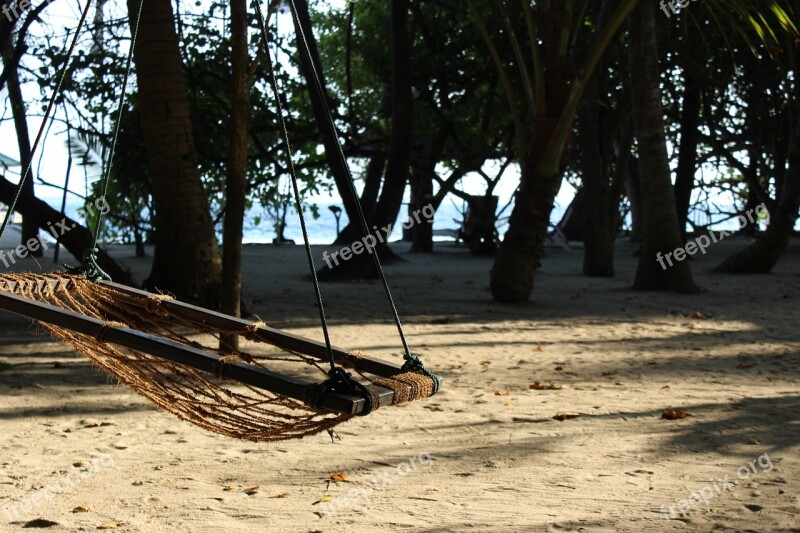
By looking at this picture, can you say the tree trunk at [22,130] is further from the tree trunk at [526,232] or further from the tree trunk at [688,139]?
the tree trunk at [688,139]

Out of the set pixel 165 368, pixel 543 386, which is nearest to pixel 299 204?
pixel 165 368

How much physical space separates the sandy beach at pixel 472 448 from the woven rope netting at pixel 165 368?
30 centimetres

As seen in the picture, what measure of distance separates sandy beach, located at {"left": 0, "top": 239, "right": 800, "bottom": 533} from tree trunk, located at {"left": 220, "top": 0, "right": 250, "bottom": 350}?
91 cm

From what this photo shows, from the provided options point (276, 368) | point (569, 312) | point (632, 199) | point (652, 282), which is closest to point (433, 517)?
point (276, 368)

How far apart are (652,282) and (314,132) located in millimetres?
4949

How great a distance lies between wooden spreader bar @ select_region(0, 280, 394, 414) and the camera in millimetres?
2631

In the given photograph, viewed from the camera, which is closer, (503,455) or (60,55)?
(503,455)

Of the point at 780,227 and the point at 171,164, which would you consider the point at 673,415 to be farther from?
the point at 780,227

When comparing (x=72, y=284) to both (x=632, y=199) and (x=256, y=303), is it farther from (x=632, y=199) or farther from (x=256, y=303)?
(x=632, y=199)

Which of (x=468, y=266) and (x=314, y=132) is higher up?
(x=314, y=132)

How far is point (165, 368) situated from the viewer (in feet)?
10.8

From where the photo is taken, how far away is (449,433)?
4289 millimetres

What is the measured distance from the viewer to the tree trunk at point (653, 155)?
9844 millimetres

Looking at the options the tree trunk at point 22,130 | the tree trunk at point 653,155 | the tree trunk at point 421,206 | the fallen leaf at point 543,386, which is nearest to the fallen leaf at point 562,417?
the fallen leaf at point 543,386
